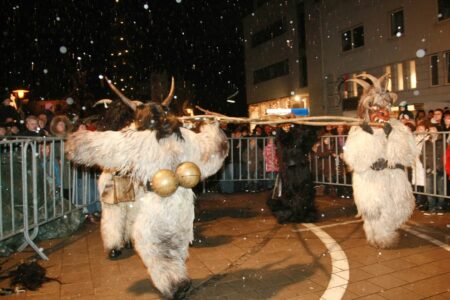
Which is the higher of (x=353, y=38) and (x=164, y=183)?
(x=353, y=38)

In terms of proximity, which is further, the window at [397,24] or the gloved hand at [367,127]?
the window at [397,24]

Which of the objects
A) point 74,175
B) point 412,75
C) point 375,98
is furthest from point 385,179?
point 412,75

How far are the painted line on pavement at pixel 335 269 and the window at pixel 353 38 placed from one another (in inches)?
880

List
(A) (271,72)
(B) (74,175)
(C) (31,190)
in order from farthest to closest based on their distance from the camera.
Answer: (A) (271,72)
(B) (74,175)
(C) (31,190)

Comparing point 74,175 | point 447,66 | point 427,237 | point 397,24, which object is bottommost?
point 427,237

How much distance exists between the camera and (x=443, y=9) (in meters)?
20.8

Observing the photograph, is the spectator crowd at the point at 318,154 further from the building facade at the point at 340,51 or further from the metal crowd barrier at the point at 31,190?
the building facade at the point at 340,51

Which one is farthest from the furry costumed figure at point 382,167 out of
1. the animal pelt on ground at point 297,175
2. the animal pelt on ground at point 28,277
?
the animal pelt on ground at point 28,277

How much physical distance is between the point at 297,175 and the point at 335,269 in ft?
8.63

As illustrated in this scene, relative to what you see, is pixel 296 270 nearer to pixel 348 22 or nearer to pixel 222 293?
pixel 222 293

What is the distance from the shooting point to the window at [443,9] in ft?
67.5

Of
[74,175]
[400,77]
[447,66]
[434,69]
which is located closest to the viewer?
[74,175]

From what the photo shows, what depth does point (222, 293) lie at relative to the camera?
4.61 meters

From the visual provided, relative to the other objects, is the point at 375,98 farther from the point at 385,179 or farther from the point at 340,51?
the point at 340,51
